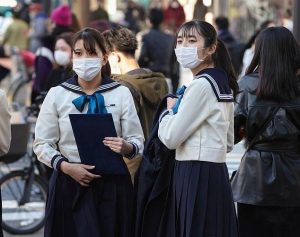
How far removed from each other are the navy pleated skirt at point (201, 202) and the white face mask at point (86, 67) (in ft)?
2.39

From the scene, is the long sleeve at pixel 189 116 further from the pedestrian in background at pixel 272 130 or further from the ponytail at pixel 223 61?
the pedestrian in background at pixel 272 130

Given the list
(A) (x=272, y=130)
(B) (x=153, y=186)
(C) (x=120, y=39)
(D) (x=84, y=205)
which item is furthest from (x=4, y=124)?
(A) (x=272, y=130)

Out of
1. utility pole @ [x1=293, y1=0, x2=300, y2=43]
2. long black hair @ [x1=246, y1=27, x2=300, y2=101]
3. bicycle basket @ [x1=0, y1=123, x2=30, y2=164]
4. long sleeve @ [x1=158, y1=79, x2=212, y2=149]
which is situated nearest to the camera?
long sleeve @ [x1=158, y1=79, x2=212, y2=149]

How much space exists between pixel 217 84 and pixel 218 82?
0.07 feet

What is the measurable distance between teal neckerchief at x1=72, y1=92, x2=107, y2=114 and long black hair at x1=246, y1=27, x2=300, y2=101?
3.58 feet

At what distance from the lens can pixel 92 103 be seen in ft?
18.2

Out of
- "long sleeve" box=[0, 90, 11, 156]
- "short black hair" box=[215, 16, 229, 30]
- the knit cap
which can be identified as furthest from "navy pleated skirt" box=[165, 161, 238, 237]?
"short black hair" box=[215, 16, 229, 30]

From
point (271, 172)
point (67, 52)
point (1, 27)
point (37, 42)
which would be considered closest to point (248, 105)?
point (271, 172)

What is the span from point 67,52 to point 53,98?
128 inches

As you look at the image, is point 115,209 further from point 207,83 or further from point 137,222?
point 207,83

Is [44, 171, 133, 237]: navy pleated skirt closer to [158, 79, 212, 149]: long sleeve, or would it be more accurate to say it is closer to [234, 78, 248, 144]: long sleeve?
[158, 79, 212, 149]: long sleeve

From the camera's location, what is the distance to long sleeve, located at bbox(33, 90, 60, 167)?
18.3 ft

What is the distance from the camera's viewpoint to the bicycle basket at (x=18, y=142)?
27.3 ft

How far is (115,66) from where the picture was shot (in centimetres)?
711
